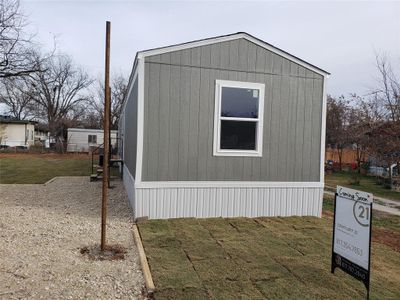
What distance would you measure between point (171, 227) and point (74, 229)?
1.62m

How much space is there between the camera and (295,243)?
529cm

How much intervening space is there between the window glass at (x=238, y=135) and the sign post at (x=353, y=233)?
3.03 meters

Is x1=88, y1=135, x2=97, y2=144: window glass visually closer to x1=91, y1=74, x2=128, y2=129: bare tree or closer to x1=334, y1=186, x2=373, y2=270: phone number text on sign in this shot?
Result: x1=91, y1=74, x2=128, y2=129: bare tree

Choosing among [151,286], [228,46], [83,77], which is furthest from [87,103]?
[151,286]

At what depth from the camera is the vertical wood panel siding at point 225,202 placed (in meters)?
6.46

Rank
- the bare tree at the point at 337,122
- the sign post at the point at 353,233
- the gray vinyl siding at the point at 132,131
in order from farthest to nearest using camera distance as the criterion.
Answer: the bare tree at the point at 337,122
the gray vinyl siding at the point at 132,131
the sign post at the point at 353,233

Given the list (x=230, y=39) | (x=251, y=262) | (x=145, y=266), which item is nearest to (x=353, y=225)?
(x=251, y=262)

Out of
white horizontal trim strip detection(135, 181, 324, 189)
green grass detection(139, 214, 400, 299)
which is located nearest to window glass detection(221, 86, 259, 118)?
white horizontal trim strip detection(135, 181, 324, 189)

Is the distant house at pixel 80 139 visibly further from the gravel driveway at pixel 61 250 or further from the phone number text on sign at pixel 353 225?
the phone number text on sign at pixel 353 225

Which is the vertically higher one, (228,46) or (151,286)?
(228,46)

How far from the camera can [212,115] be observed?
6.65m

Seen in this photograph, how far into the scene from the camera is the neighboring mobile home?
640cm

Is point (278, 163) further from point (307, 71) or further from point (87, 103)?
point (87, 103)

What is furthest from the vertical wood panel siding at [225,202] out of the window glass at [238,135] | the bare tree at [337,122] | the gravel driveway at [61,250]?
the bare tree at [337,122]
